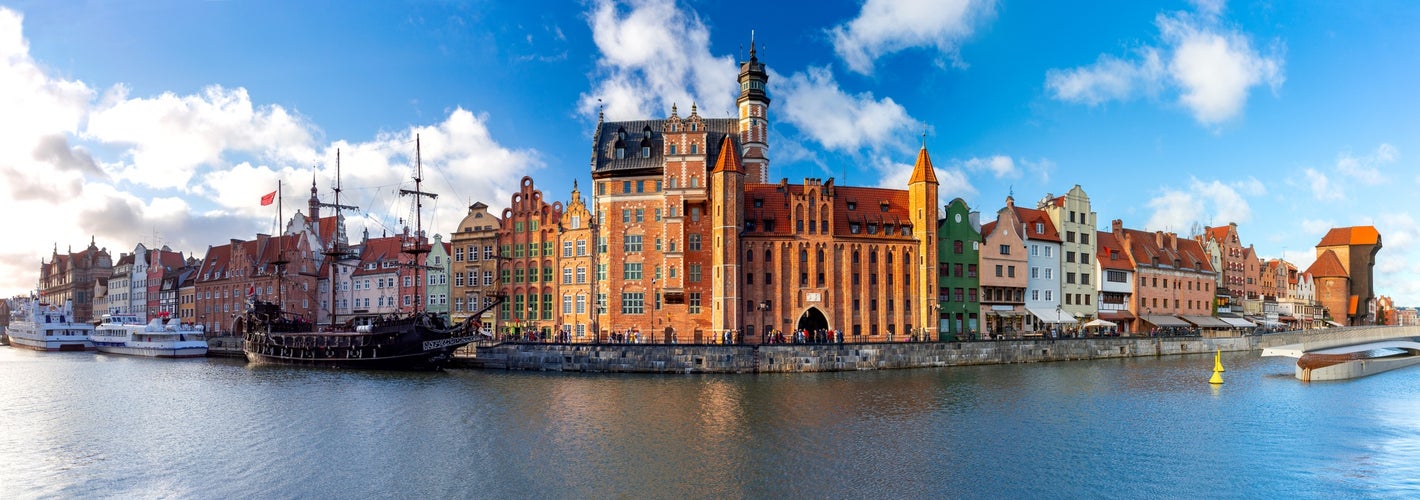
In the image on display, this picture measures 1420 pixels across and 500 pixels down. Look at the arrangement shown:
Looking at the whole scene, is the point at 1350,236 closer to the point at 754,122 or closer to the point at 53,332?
the point at 754,122

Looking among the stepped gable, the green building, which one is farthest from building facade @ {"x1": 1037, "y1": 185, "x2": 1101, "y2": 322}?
the stepped gable

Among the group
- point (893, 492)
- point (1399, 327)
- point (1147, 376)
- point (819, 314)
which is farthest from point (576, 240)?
point (1399, 327)

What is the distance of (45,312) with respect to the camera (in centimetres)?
11575

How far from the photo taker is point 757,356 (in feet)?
197

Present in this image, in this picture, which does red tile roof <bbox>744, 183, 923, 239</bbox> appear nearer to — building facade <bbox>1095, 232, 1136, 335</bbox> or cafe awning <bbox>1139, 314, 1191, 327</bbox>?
building facade <bbox>1095, 232, 1136, 335</bbox>

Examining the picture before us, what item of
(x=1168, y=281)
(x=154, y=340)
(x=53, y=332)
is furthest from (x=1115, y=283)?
(x=53, y=332)

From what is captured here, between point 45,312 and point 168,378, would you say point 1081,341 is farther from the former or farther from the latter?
point 45,312

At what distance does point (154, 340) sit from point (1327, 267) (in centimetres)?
16817

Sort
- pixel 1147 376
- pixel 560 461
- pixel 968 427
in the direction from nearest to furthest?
pixel 560 461
pixel 968 427
pixel 1147 376

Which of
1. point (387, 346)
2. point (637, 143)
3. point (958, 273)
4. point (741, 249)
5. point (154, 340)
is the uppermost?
point (637, 143)

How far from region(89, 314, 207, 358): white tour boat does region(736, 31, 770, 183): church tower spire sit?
69.7m

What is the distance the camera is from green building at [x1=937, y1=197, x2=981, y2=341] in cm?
7388

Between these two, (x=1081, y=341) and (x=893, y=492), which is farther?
(x=1081, y=341)

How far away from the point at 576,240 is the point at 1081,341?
Result: 46357 millimetres
